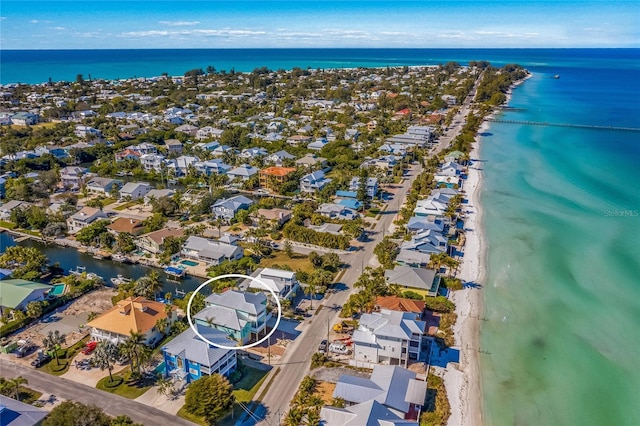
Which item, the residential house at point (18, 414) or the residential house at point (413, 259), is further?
the residential house at point (413, 259)

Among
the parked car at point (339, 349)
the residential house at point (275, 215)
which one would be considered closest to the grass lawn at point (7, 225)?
the residential house at point (275, 215)

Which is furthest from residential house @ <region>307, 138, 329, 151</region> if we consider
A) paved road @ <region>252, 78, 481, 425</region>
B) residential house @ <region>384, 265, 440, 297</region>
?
residential house @ <region>384, 265, 440, 297</region>

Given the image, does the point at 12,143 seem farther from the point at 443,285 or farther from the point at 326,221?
the point at 443,285

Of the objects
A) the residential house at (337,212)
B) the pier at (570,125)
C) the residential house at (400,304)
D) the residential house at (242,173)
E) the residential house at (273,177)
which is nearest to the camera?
the residential house at (400,304)

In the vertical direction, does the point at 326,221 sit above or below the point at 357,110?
below

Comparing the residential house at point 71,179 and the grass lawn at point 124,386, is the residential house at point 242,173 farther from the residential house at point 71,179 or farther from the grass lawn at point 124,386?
the grass lawn at point 124,386

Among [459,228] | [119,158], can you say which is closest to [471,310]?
[459,228]
